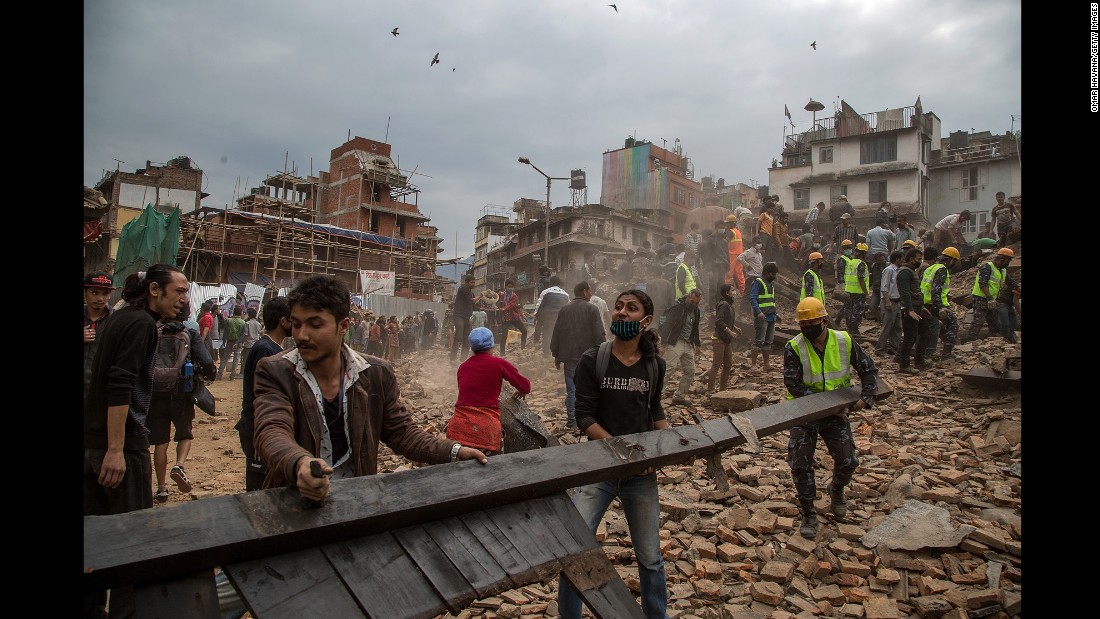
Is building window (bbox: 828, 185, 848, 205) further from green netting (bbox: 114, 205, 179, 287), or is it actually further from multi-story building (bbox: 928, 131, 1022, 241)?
green netting (bbox: 114, 205, 179, 287)

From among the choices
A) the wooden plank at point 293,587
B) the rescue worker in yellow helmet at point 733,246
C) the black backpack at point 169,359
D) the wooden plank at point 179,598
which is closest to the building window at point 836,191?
the rescue worker in yellow helmet at point 733,246

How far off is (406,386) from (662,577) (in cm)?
1050

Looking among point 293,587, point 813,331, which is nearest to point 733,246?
point 813,331

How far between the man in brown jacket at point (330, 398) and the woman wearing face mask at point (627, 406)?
53.3 inches

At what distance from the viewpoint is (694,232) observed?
55.5 feet

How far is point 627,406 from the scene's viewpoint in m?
3.66

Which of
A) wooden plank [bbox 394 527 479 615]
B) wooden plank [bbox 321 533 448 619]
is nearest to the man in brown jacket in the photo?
wooden plank [bbox 394 527 479 615]

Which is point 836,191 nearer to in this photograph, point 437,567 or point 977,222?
point 977,222

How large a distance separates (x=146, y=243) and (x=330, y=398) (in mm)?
A: 22225

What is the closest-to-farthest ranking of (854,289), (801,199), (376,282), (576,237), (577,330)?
(577,330) → (854,289) → (376,282) → (801,199) → (576,237)

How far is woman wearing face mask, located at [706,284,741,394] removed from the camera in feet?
30.5

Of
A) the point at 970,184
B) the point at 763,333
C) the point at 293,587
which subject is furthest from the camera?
the point at 970,184

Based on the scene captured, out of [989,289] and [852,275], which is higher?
[852,275]
